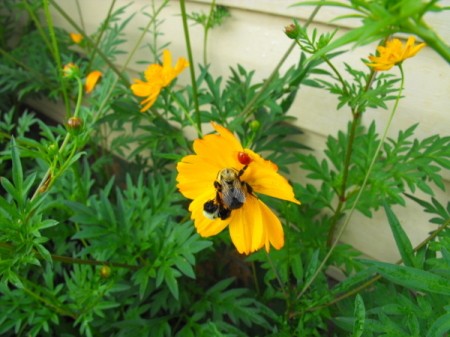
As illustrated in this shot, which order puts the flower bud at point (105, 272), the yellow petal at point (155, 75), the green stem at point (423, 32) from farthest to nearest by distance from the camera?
the yellow petal at point (155, 75) → the flower bud at point (105, 272) → the green stem at point (423, 32)

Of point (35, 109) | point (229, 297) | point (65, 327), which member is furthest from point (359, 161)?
point (35, 109)

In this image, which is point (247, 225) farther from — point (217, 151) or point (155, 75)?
point (155, 75)

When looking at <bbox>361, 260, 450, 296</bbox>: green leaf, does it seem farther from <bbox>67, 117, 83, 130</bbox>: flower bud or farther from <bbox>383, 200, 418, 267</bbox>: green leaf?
<bbox>67, 117, 83, 130</bbox>: flower bud

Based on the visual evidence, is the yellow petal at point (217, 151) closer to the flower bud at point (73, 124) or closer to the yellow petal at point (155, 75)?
the flower bud at point (73, 124)

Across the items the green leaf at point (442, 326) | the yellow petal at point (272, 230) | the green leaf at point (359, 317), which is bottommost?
the green leaf at point (359, 317)

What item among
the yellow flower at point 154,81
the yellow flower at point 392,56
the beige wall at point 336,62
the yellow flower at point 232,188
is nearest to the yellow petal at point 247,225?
the yellow flower at point 232,188

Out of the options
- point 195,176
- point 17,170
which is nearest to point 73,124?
point 17,170
